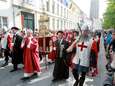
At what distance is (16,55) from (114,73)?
5.31 meters

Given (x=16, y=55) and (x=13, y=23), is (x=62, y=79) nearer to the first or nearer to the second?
(x=16, y=55)

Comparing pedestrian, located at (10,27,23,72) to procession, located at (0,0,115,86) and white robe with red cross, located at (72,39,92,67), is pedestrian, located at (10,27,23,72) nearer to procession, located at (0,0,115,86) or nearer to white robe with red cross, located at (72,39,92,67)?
procession, located at (0,0,115,86)

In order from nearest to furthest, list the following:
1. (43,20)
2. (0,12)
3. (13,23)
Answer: (43,20) < (0,12) < (13,23)

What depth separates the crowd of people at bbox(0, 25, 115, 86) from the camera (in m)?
6.25

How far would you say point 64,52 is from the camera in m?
8.41

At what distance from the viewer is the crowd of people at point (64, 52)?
6.25 metres

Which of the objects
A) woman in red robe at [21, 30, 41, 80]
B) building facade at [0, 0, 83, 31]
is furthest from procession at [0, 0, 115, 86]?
building facade at [0, 0, 83, 31]

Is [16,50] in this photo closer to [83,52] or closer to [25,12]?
[83,52]

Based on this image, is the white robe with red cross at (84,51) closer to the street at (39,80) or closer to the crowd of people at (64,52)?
the crowd of people at (64,52)

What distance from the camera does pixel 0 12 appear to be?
18672 mm

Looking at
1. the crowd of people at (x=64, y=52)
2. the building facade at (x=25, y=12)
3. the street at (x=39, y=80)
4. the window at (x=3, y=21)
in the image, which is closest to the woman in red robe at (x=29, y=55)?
the crowd of people at (x=64, y=52)

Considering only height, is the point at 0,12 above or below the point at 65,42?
above

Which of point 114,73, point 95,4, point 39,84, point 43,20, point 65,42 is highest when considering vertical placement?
point 95,4

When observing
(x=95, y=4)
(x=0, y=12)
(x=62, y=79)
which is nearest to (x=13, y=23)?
(x=0, y=12)
